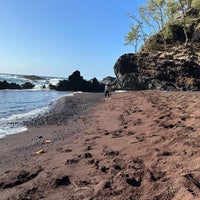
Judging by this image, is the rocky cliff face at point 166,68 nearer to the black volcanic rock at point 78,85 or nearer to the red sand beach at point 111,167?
the black volcanic rock at point 78,85

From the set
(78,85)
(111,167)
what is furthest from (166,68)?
(111,167)

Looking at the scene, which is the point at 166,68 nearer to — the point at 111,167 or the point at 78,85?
the point at 78,85

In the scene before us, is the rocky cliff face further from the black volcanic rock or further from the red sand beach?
the red sand beach

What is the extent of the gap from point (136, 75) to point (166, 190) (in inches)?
1591

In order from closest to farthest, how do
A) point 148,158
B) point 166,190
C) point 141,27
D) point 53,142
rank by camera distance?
point 166,190 → point 148,158 → point 53,142 → point 141,27

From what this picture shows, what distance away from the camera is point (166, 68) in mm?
39656

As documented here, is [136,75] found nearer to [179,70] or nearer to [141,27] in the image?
[179,70]

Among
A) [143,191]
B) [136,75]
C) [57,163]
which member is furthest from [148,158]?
[136,75]

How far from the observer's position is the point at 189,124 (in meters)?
8.12

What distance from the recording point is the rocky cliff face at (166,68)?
3709cm

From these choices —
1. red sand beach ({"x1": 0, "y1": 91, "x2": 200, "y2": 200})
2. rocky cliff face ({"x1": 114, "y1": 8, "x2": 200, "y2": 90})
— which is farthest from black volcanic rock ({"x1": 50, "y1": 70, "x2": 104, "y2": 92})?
red sand beach ({"x1": 0, "y1": 91, "x2": 200, "y2": 200})

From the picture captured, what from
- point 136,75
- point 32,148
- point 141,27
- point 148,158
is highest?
point 141,27

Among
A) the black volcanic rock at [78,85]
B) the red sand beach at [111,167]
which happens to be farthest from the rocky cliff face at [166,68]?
the red sand beach at [111,167]

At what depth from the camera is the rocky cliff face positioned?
37.1 m
